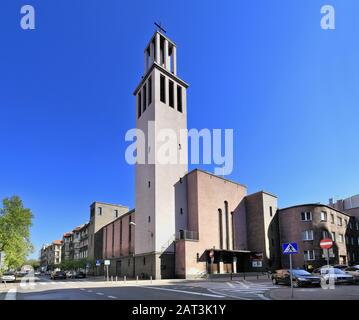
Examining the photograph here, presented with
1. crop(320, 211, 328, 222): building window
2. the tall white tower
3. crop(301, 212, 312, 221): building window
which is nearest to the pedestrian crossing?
the tall white tower

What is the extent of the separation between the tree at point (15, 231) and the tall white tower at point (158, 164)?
56.9 ft

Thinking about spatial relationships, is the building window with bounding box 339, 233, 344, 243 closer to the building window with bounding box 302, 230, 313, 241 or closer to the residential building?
the residential building

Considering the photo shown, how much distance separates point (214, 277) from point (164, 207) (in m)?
10.3

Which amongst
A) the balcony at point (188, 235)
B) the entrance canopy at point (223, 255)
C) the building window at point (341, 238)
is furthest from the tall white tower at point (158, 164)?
the building window at point (341, 238)

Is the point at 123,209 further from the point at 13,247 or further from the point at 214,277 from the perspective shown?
the point at 214,277

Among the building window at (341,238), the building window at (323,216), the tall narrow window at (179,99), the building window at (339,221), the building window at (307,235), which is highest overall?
the tall narrow window at (179,99)

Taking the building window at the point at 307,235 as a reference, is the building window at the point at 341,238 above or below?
below

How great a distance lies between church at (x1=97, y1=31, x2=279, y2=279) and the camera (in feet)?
135

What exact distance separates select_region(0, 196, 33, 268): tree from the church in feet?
48.1

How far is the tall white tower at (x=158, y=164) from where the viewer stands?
1625 inches

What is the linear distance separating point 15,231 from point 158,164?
24.2m

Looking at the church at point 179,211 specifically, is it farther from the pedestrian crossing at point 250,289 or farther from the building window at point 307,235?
the pedestrian crossing at point 250,289

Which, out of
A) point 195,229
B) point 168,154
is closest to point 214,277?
point 195,229
